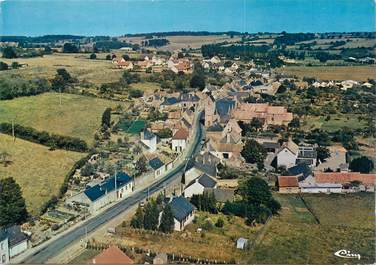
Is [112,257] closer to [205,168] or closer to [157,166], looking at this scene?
→ [205,168]

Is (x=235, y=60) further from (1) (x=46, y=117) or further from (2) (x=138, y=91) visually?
(1) (x=46, y=117)

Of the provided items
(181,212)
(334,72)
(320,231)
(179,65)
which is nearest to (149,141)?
(181,212)

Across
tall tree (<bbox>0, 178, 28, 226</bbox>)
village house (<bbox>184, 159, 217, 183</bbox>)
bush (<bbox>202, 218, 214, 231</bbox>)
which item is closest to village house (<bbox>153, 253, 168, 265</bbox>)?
bush (<bbox>202, 218, 214, 231</bbox>)

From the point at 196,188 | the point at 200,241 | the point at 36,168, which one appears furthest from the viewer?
the point at 36,168

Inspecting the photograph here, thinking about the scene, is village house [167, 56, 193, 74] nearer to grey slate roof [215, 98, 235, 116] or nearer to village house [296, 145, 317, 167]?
grey slate roof [215, 98, 235, 116]

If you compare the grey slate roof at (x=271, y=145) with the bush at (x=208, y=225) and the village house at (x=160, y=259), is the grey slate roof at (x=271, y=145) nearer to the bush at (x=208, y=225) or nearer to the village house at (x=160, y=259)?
the bush at (x=208, y=225)

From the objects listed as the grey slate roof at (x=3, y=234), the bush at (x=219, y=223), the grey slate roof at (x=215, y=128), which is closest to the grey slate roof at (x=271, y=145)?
the grey slate roof at (x=215, y=128)
